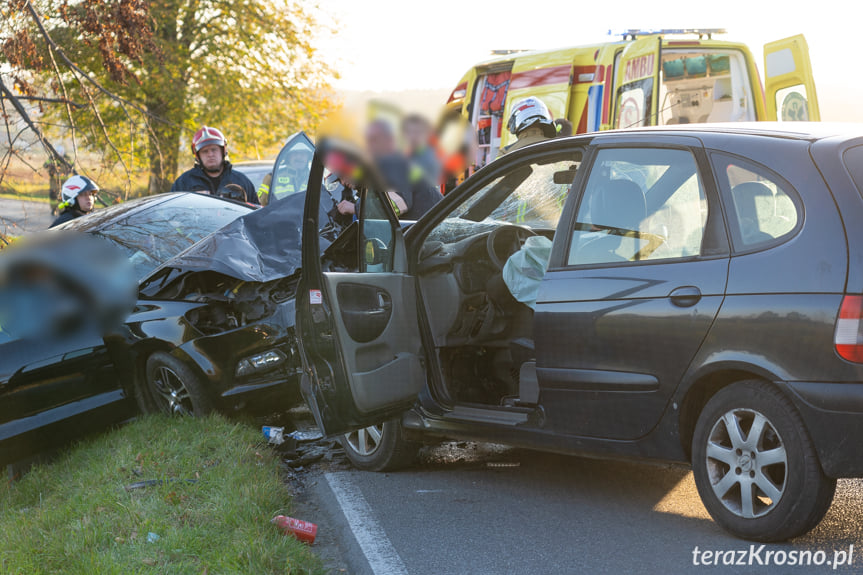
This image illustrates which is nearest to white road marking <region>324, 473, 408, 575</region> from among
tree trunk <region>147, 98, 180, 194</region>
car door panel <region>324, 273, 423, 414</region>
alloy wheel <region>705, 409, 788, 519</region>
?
car door panel <region>324, 273, 423, 414</region>

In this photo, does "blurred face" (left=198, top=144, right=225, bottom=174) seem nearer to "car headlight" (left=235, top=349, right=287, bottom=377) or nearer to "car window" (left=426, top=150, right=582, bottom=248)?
"car headlight" (left=235, top=349, right=287, bottom=377)

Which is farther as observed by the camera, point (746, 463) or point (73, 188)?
point (73, 188)

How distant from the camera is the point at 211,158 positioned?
9.54m

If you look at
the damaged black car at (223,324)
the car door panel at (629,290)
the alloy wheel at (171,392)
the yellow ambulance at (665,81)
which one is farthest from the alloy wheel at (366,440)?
the yellow ambulance at (665,81)

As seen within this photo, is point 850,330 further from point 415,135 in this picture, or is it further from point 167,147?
point 167,147

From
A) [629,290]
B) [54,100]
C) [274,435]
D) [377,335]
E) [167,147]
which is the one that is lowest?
[274,435]

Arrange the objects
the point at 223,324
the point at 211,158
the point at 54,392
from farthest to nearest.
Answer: the point at 211,158 < the point at 223,324 < the point at 54,392

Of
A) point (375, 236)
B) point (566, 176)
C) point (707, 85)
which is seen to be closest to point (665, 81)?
point (707, 85)

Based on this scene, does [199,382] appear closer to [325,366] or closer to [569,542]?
[325,366]

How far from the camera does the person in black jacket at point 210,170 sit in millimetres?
9477

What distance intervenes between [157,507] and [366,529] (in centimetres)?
113

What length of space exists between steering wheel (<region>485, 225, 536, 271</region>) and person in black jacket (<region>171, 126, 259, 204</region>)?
15.9 feet

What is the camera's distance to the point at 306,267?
14.7 ft

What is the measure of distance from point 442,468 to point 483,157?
7928 mm
